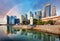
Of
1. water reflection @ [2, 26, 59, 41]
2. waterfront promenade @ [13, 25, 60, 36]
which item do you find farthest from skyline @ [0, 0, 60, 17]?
water reflection @ [2, 26, 59, 41]

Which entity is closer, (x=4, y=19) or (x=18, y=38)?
(x=18, y=38)

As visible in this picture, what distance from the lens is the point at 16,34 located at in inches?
197

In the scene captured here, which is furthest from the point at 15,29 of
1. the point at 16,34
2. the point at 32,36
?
the point at 32,36

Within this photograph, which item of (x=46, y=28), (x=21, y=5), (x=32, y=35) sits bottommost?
(x=32, y=35)

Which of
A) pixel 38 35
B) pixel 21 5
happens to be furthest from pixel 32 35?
pixel 21 5

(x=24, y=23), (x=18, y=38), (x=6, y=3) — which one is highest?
(x=6, y=3)

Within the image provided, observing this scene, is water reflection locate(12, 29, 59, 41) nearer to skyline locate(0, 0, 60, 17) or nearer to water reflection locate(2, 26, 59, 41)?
water reflection locate(2, 26, 59, 41)

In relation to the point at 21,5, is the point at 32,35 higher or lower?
lower

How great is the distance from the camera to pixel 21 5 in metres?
5.13

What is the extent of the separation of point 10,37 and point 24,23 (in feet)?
2.19

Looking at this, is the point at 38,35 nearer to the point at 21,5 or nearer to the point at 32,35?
the point at 32,35

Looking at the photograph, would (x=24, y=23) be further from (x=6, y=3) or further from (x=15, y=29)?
(x=6, y=3)

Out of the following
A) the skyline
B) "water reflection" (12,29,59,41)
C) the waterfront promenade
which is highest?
the skyline

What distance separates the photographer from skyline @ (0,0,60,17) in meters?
5.09
